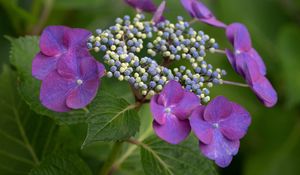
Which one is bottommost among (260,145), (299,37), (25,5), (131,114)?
(260,145)

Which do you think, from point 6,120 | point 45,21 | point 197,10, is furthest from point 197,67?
point 45,21

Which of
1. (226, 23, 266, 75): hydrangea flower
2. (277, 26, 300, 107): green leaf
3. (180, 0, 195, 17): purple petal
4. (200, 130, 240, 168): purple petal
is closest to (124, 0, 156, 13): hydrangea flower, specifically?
(180, 0, 195, 17): purple petal

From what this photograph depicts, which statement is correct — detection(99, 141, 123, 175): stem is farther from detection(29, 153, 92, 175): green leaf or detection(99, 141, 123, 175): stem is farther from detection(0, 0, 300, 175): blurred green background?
detection(0, 0, 300, 175): blurred green background

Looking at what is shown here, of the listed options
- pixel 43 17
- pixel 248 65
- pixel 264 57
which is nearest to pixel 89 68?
pixel 248 65

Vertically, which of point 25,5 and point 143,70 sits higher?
point 143,70

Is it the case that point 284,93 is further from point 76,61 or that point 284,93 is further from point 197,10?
point 76,61

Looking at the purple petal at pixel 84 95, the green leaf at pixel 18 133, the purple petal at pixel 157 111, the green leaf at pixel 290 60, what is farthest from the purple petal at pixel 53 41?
the green leaf at pixel 290 60

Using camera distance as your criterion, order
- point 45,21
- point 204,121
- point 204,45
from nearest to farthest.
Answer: point 204,121
point 204,45
point 45,21

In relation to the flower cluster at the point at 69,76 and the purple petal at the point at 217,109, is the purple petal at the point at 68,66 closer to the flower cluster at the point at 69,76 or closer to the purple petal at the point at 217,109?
the flower cluster at the point at 69,76

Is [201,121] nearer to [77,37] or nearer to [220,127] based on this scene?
[220,127]
